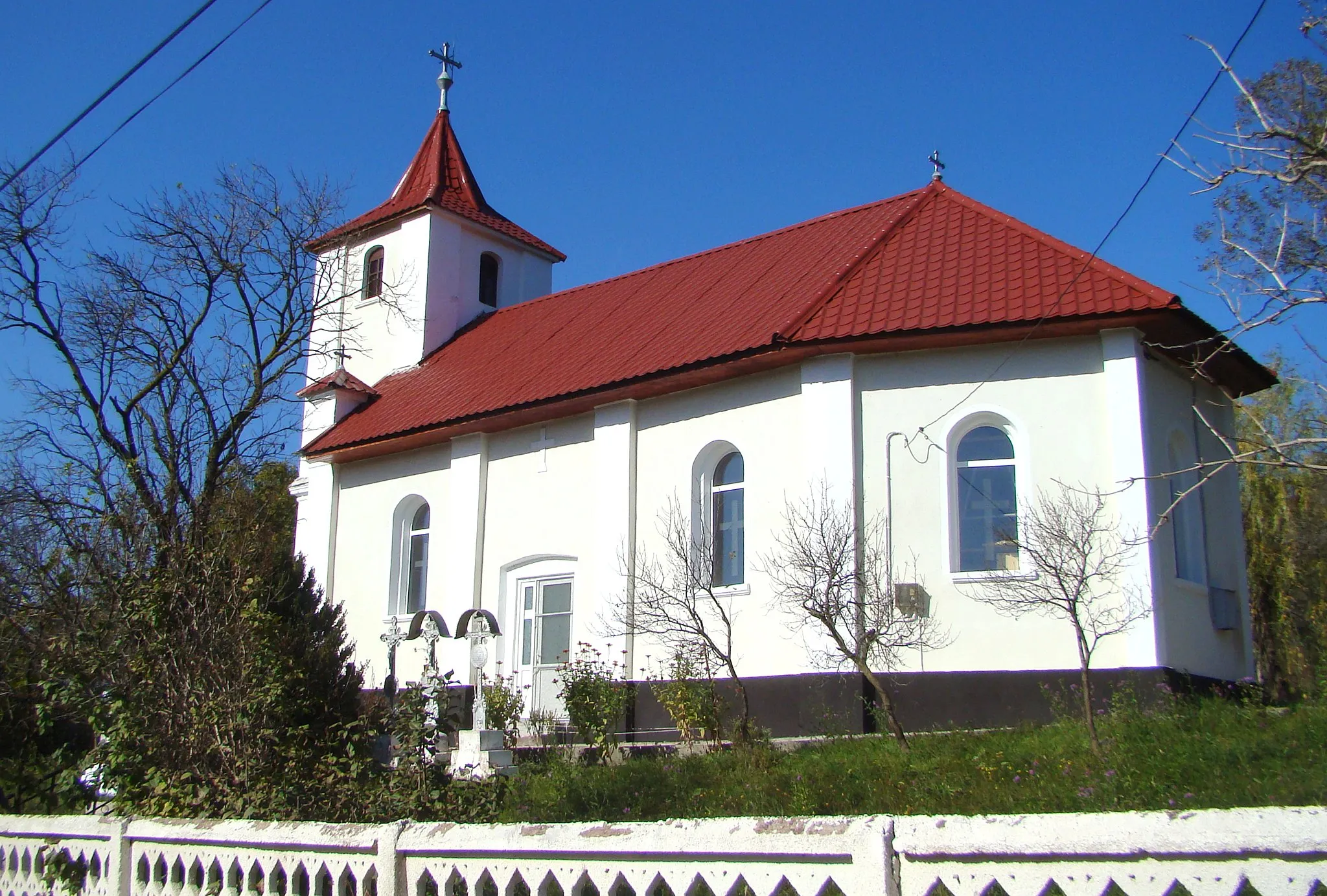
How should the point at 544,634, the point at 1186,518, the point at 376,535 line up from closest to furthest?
the point at 1186,518
the point at 544,634
the point at 376,535

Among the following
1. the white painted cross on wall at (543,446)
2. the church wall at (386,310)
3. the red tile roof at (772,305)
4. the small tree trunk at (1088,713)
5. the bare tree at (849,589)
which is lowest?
the small tree trunk at (1088,713)

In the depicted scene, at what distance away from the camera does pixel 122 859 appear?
22.0ft

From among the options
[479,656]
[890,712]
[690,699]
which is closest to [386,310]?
[479,656]

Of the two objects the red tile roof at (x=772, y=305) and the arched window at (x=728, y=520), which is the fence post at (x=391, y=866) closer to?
the red tile roof at (x=772, y=305)

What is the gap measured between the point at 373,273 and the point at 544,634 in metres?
11.5

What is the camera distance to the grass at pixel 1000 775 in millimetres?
9219

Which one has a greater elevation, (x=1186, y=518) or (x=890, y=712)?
(x=1186, y=518)

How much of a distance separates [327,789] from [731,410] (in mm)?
9509

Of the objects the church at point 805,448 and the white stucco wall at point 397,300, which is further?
the white stucco wall at point 397,300

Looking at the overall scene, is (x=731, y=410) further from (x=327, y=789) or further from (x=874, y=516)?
(x=327, y=789)

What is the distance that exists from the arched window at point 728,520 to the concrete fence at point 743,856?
10.5m

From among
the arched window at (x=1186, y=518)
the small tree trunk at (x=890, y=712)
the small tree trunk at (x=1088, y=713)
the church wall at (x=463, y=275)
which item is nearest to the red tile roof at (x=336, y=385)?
the church wall at (x=463, y=275)

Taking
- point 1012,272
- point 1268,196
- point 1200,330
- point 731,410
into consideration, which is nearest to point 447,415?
point 731,410

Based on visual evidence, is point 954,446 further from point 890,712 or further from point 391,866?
point 391,866
